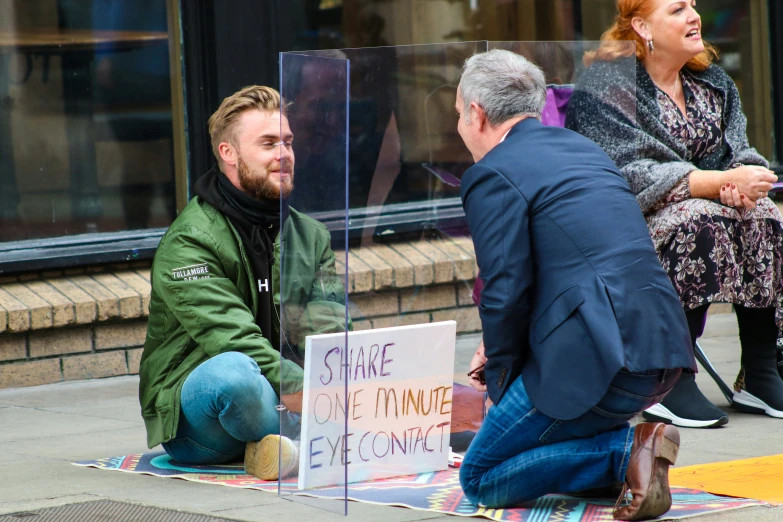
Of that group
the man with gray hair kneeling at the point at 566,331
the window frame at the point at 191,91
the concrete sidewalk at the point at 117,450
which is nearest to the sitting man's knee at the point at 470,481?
the man with gray hair kneeling at the point at 566,331

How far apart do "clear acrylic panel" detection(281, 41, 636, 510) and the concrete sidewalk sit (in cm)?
18

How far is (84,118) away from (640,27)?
9.47ft

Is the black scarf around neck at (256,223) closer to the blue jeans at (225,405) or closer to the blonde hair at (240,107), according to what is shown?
A: the blonde hair at (240,107)

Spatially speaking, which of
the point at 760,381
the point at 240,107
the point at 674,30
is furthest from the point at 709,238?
the point at 240,107

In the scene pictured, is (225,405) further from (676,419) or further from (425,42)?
(425,42)

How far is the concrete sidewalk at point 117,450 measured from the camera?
357 cm

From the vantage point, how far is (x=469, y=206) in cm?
348

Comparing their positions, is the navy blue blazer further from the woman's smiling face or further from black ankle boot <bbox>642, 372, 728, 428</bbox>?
the woman's smiling face

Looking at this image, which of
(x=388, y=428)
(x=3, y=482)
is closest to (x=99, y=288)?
(x=3, y=482)

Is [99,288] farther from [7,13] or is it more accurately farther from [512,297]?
[512,297]

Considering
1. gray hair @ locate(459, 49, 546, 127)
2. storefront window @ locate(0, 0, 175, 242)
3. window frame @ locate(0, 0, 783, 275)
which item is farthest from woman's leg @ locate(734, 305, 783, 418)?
storefront window @ locate(0, 0, 175, 242)

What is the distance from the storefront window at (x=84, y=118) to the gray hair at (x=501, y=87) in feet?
10.5

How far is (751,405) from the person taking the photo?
16.5ft

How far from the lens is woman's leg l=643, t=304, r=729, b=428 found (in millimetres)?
4801
